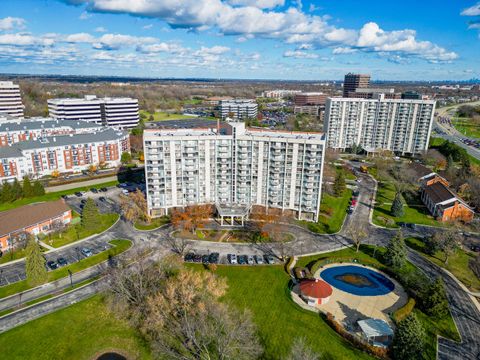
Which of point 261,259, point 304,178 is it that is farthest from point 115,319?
point 304,178

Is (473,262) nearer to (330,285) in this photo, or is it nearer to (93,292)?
(330,285)

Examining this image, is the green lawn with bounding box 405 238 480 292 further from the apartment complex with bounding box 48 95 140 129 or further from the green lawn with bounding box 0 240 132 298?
the apartment complex with bounding box 48 95 140 129

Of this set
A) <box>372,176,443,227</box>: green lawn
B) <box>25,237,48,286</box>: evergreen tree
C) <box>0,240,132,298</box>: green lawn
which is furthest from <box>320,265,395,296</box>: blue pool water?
<box>25,237,48,286</box>: evergreen tree

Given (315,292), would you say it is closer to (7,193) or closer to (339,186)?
(339,186)

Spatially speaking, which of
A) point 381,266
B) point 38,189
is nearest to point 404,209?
point 381,266

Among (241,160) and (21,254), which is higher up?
(241,160)
